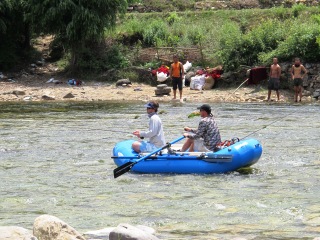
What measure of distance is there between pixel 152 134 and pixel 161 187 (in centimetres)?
160

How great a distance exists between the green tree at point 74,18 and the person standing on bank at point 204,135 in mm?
17751

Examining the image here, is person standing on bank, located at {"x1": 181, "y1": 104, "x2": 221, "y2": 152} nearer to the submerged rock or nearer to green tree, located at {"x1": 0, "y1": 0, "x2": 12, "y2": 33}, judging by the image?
the submerged rock

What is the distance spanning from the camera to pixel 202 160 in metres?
13.7

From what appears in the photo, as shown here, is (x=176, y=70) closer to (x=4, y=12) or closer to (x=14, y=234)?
(x=4, y=12)

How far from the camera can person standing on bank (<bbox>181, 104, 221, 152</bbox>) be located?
45.6ft

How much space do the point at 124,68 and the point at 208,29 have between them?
4.83 m

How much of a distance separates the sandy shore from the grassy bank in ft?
4.47

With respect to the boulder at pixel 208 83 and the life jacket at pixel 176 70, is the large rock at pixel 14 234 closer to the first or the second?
the life jacket at pixel 176 70

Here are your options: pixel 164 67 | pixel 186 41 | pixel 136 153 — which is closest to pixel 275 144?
pixel 136 153

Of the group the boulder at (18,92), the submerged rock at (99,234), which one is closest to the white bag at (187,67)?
the boulder at (18,92)

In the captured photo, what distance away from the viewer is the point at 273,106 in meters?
26.3

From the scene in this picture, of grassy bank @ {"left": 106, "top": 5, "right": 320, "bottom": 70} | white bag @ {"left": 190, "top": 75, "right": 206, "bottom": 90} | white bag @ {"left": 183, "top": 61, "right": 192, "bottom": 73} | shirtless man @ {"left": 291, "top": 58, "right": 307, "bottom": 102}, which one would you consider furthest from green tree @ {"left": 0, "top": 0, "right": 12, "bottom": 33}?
shirtless man @ {"left": 291, "top": 58, "right": 307, "bottom": 102}

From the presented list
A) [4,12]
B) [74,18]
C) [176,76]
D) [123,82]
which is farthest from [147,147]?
[4,12]

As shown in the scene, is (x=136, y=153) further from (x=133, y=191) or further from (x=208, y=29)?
(x=208, y=29)
